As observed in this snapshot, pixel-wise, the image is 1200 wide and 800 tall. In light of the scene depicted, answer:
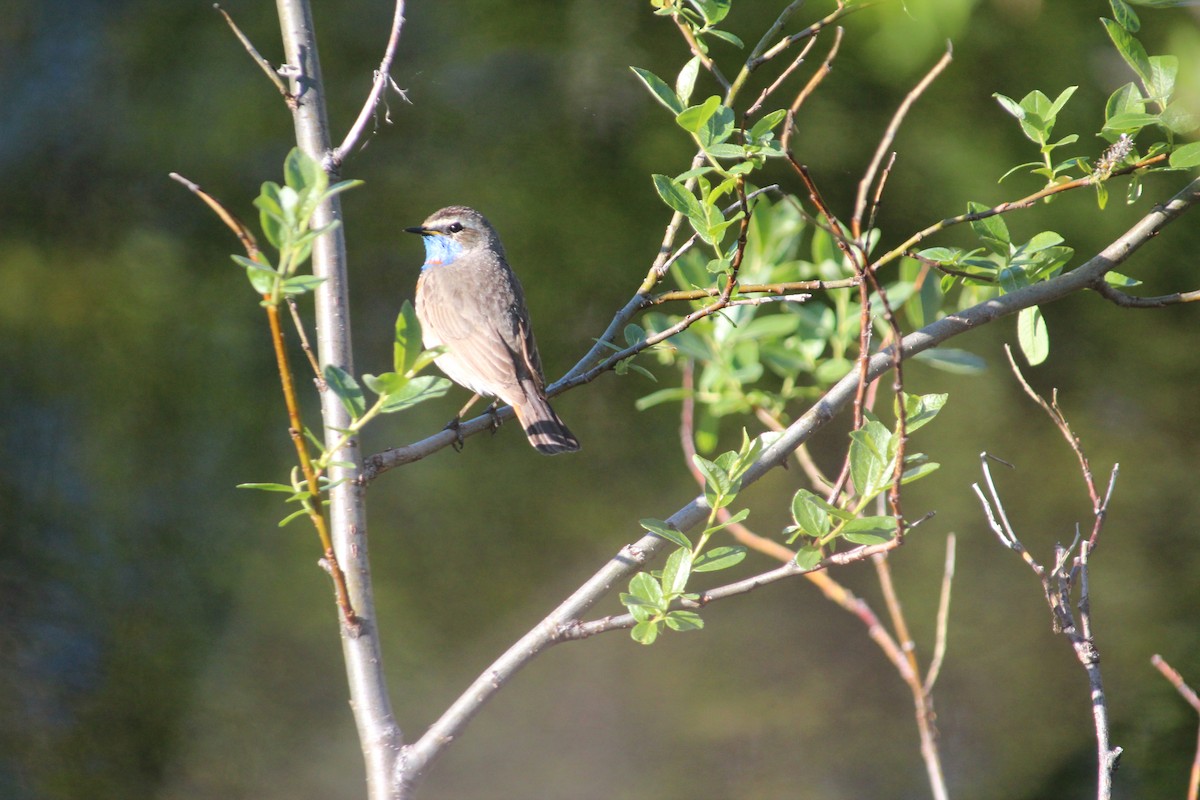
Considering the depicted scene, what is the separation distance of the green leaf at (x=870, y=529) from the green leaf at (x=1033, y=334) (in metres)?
0.64

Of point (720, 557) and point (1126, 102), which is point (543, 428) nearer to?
point (720, 557)

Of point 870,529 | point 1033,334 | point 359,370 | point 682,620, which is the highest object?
point 1033,334

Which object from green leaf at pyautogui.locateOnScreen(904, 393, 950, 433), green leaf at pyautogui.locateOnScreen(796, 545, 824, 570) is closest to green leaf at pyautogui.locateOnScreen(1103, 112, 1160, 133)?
green leaf at pyautogui.locateOnScreen(904, 393, 950, 433)

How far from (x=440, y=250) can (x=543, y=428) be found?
57.3 inches

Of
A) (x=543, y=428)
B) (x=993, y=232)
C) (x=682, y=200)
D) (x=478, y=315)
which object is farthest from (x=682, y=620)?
(x=478, y=315)

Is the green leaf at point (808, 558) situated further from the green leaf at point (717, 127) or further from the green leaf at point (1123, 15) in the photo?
the green leaf at point (1123, 15)

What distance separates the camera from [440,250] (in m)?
4.57

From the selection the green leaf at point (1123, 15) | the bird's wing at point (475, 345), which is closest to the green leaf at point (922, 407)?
the green leaf at point (1123, 15)

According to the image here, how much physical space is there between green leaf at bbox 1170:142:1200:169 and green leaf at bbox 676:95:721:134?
83 centimetres

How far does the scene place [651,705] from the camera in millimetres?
4895

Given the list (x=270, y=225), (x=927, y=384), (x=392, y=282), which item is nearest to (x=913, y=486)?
(x=927, y=384)

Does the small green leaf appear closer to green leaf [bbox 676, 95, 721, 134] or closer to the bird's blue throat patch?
green leaf [bbox 676, 95, 721, 134]

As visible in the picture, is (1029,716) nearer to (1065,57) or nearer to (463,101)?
(1065,57)

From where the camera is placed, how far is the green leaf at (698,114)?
1.90 m
